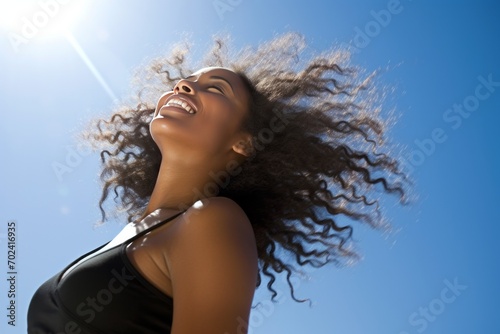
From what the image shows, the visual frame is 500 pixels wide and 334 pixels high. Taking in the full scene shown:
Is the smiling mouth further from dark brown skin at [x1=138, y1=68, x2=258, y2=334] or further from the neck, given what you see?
the neck

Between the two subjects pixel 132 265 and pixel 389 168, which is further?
pixel 389 168

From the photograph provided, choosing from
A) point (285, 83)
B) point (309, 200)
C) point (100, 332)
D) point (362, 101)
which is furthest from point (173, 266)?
point (362, 101)

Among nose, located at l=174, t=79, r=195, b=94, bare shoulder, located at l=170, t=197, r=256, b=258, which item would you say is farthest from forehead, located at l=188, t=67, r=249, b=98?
bare shoulder, located at l=170, t=197, r=256, b=258

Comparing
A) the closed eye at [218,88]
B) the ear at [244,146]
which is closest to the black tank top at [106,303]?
the ear at [244,146]

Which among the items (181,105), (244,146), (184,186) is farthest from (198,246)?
(244,146)

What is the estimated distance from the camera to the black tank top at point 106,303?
235cm

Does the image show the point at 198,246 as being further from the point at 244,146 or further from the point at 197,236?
the point at 244,146

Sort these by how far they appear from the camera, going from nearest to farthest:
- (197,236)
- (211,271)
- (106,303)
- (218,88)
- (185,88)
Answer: (211,271) < (197,236) < (106,303) < (185,88) < (218,88)

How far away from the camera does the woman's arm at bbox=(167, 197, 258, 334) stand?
6.84 feet

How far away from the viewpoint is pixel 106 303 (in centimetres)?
238

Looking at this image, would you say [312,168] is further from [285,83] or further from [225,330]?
[225,330]

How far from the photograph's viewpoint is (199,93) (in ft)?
11.4

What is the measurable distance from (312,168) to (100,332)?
2.02m

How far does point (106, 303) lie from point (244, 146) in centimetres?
157
